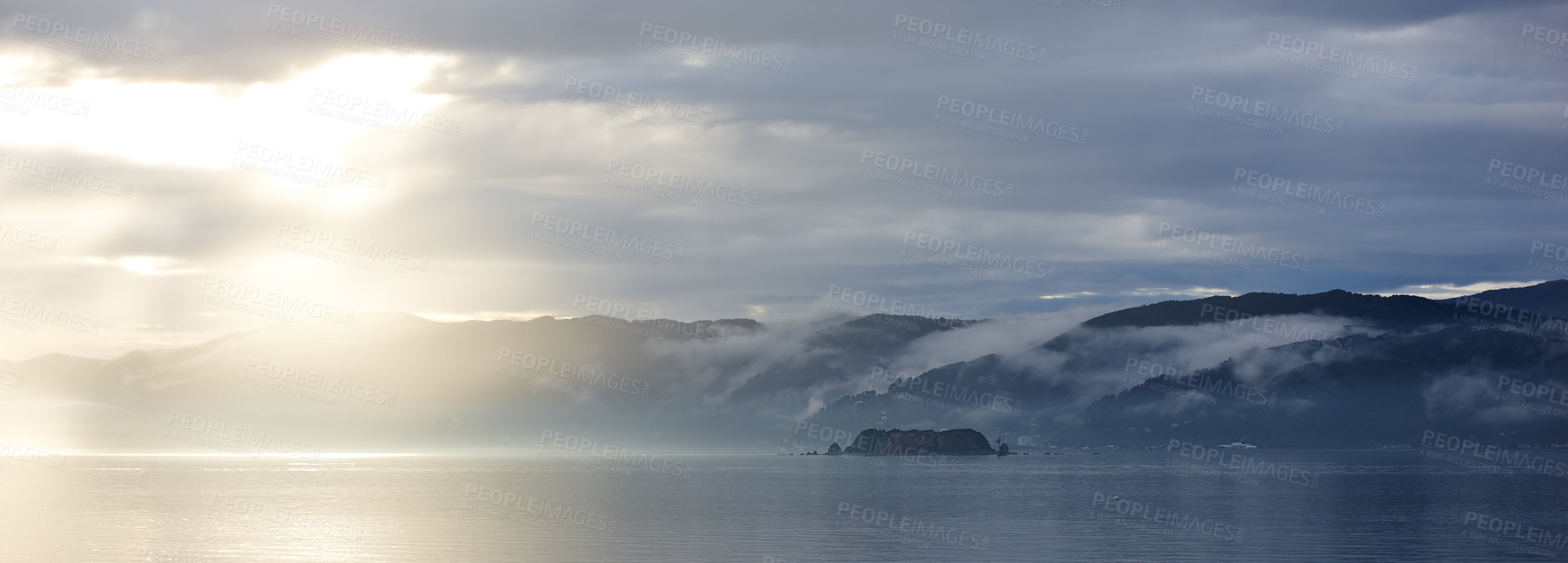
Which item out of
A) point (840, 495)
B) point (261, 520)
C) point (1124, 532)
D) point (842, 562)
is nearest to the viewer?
point (842, 562)

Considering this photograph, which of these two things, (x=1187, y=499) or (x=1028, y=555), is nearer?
(x=1028, y=555)

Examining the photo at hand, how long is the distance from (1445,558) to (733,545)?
6261 cm

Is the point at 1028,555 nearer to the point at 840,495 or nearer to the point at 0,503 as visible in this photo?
the point at 840,495

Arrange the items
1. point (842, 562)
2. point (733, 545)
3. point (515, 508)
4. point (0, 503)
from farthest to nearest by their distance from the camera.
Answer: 1. point (0, 503)
2. point (515, 508)
3. point (733, 545)
4. point (842, 562)

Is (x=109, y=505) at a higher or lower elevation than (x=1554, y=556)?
lower

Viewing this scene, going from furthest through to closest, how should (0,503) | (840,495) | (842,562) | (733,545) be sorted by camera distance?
(840,495), (0,503), (733,545), (842,562)

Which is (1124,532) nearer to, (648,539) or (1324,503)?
(648,539)

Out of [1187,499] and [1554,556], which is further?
[1187,499]

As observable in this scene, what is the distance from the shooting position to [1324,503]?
162 meters

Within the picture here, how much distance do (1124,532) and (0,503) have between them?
163 meters

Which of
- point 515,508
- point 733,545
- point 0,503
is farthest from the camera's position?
point 0,503

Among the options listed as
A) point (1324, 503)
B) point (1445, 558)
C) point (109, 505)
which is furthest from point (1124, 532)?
point (109, 505)

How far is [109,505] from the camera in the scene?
6924 inches

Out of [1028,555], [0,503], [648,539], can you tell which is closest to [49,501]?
[0,503]
